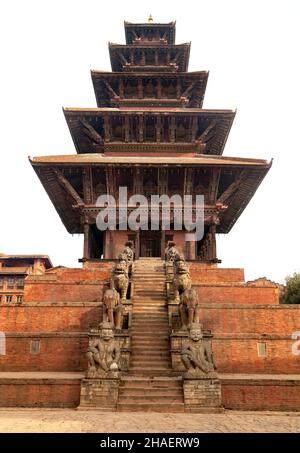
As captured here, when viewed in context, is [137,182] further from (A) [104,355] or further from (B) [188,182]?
(A) [104,355]

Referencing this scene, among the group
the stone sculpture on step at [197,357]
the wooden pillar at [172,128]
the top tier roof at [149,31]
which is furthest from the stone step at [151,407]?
the top tier roof at [149,31]

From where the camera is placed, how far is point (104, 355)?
9883 millimetres

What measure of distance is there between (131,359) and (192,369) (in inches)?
84.1

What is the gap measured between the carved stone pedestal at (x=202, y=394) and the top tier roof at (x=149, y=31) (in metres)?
24.4

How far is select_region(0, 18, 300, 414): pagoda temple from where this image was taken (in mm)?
9664

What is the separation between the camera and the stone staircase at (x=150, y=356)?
9.27 m

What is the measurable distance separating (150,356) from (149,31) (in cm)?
2403

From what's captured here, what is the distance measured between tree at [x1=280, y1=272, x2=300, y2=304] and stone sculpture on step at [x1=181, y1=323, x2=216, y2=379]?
21410 mm

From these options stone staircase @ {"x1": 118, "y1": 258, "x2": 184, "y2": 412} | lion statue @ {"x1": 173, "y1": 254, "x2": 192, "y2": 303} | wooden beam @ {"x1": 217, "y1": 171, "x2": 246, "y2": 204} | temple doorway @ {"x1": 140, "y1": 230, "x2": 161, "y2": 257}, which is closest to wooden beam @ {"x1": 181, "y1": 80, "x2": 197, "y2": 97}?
wooden beam @ {"x1": 217, "y1": 171, "x2": 246, "y2": 204}

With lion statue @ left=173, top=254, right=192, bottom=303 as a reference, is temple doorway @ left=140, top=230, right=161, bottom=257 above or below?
above

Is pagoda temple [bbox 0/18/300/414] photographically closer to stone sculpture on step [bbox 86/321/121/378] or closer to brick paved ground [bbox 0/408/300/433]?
stone sculpture on step [bbox 86/321/121/378]

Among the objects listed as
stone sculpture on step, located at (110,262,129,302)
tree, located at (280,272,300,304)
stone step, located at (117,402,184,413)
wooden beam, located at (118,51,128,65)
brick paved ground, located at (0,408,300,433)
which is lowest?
brick paved ground, located at (0,408,300,433)

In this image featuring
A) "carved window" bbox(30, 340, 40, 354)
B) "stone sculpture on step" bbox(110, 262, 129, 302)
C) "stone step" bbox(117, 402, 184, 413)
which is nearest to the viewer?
"stone step" bbox(117, 402, 184, 413)
